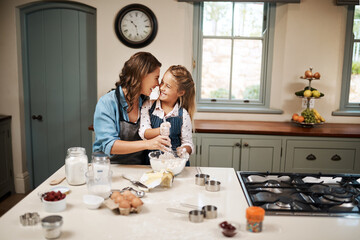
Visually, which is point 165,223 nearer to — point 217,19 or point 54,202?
point 54,202

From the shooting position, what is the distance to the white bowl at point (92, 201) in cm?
156

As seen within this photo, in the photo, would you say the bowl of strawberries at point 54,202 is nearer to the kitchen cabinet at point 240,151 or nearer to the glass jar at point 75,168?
the glass jar at point 75,168

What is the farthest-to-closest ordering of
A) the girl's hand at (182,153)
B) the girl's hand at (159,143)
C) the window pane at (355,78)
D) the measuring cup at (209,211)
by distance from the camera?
the window pane at (355,78), the girl's hand at (182,153), the girl's hand at (159,143), the measuring cup at (209,211)

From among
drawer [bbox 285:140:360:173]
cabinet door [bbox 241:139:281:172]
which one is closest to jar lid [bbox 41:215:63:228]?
cabinet door [bbox 241:139:281:172]

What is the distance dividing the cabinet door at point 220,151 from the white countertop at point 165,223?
5.90ft

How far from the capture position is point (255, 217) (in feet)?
4.58

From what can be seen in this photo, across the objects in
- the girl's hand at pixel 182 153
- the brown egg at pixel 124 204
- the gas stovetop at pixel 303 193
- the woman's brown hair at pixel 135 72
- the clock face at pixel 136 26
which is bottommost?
the gas stovetop at pixel 303 193

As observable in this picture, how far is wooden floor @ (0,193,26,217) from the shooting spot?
384cm

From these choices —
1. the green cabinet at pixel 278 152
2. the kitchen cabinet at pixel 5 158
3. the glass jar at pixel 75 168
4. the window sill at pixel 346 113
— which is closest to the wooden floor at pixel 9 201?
the kitchen cabinet at pixel 5 158

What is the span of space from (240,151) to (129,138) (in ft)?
5.47

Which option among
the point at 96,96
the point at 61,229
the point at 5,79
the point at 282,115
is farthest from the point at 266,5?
the point at 61,229

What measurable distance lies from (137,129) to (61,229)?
39.7 inches

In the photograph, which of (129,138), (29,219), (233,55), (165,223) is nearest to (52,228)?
(29,219)

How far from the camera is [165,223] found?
1.45 m
